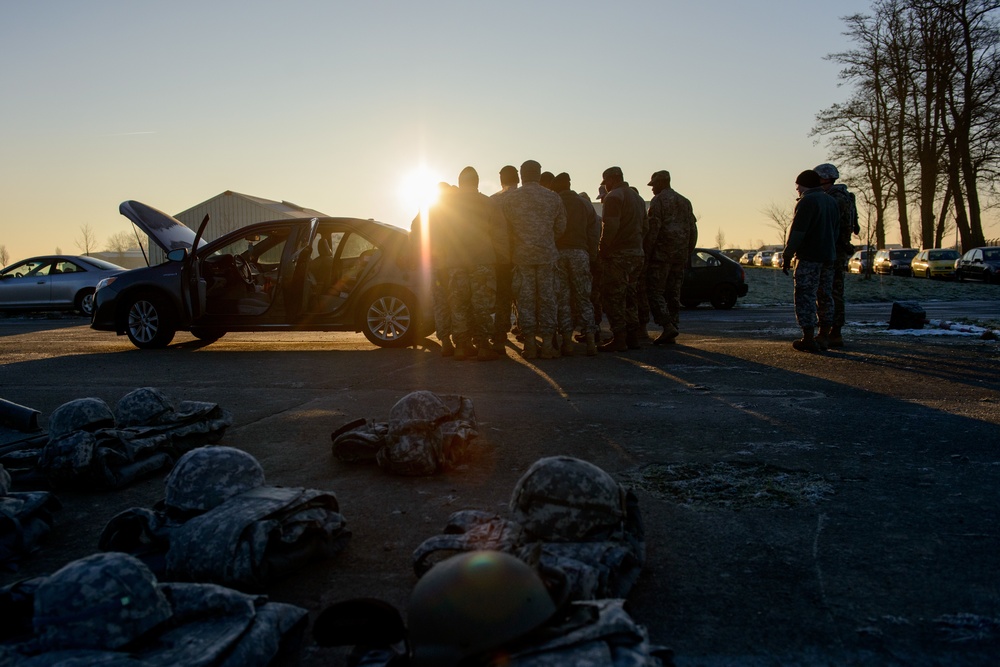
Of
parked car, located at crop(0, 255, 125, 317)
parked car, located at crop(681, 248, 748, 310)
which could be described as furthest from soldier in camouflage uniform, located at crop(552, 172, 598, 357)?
parked car, located at crop(0, 255, 125, 317)

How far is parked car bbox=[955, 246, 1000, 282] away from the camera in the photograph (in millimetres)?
30125

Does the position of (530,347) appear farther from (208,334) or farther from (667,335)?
(208,334)

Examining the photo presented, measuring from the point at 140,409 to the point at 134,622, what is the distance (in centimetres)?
238

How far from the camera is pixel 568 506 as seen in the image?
2295 millimetres

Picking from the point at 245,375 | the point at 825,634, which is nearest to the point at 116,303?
the point at 245,375

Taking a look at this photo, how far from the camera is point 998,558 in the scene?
237 cm

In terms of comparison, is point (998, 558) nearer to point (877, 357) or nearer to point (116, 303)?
point (877, 357)

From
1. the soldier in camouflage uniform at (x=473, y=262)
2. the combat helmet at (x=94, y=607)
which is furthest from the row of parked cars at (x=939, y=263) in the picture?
the combat helmet at (x=94, y=607)

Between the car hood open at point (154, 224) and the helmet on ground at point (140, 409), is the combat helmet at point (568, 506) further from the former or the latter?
the car hood open at point (154, 224)

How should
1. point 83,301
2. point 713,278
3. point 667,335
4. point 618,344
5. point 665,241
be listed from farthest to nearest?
point 83,301 < point 713,278 < point 667,335 < point 665,241 < point 618,344

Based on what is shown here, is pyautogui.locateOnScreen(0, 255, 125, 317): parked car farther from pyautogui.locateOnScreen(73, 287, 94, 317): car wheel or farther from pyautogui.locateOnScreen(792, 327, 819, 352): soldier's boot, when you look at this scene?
pyautogui.locateOnScreen(792, 327, 819, 352): soldier's boot

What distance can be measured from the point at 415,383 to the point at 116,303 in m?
5.70

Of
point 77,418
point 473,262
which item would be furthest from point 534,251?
point 77,418

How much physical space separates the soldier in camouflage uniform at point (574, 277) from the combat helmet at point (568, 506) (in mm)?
5874
